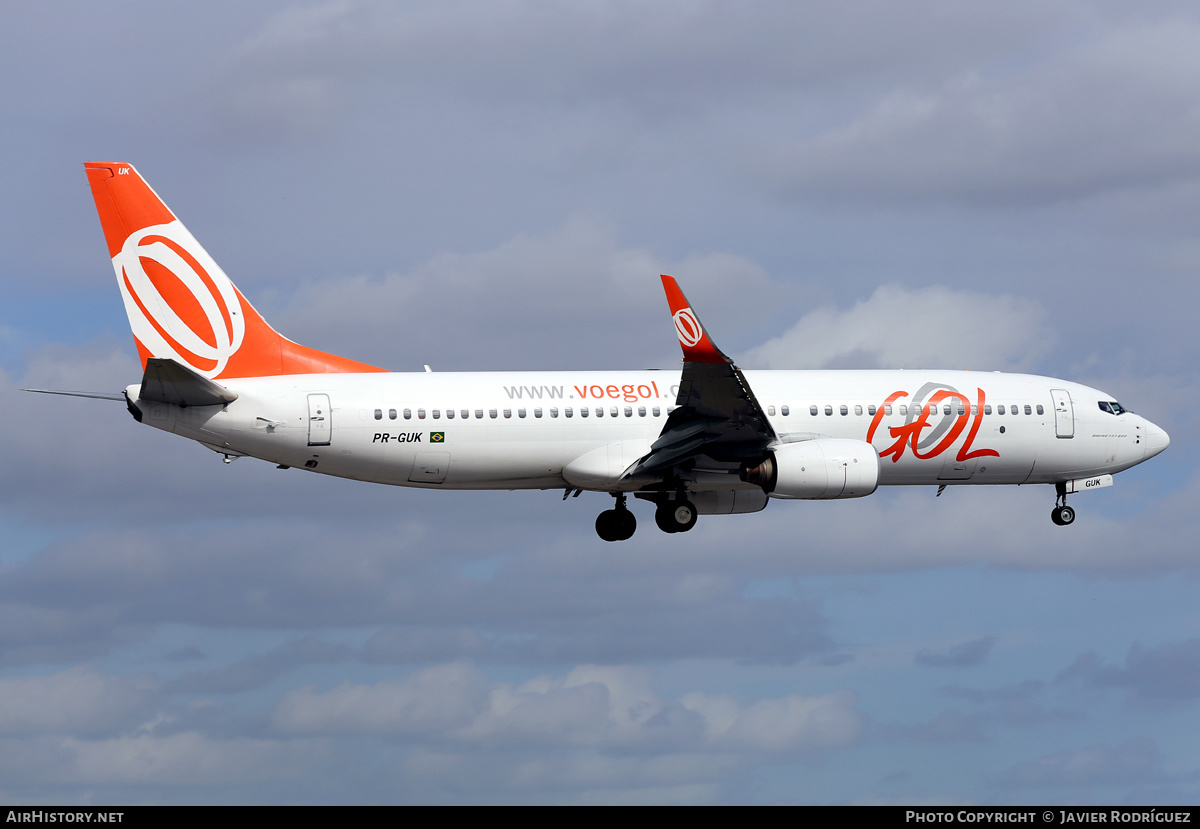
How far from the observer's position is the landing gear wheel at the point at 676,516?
4766cm

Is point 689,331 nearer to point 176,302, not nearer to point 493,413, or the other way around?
point 493,413

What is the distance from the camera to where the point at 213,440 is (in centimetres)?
4328

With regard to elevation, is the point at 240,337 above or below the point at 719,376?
above

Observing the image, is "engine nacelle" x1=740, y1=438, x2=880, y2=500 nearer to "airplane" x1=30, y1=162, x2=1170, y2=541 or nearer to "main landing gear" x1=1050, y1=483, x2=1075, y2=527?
"airplane" x1=30, y1=162, x2=1170, y2=541

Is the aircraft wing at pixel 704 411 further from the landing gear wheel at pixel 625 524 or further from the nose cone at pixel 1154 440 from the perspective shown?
the nose cone at pixel 1154 440

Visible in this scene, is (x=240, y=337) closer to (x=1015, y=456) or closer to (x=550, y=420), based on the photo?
(x=550, y=420)

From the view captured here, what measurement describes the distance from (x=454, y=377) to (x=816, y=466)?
449 inches

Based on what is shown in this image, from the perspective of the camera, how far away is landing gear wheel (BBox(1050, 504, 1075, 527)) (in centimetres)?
5147

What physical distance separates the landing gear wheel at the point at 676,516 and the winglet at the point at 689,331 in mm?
7651

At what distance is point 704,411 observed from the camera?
4381 cm

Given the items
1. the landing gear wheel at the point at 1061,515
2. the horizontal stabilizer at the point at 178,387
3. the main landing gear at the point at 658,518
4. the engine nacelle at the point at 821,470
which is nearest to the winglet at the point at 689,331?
the engine nacelle at the point at 821,470

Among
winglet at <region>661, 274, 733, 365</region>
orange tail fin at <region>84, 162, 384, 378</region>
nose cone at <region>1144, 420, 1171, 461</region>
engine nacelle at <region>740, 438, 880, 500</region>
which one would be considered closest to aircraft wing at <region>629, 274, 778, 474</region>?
winglet at <region>661, 274, 733, 365</region>
